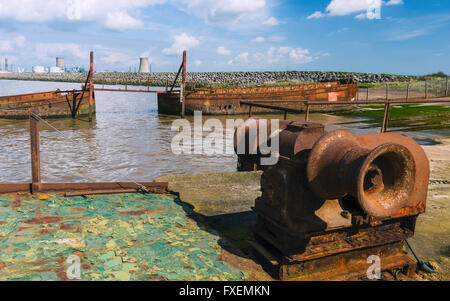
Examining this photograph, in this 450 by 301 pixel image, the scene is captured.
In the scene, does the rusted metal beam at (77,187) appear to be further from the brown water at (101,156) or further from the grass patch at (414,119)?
the grass patch at (414,119)

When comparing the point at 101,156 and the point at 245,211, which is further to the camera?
the point at 101,156

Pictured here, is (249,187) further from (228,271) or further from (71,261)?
(71,261)

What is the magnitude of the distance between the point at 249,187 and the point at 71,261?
3270 millimetres

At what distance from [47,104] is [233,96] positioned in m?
11.8

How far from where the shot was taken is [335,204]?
3.04 meters

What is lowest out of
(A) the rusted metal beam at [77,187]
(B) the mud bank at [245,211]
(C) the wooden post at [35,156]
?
(B) the mud bank at [245,211]

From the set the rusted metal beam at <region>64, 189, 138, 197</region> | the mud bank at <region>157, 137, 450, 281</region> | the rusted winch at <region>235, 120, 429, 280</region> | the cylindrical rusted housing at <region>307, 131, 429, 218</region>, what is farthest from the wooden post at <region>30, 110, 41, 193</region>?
the cylindrical rusted housing at <region>307, 131, 429, 218</region>

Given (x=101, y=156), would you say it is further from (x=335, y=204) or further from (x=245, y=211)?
(x=335, y=204)

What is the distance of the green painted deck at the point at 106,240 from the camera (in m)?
2.77

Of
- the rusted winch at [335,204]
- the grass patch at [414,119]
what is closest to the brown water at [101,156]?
the grass patch at [414,119]

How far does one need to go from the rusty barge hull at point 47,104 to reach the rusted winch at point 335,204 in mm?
19028

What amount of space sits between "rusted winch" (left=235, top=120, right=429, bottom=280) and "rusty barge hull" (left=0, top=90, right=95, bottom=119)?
19.0 meters

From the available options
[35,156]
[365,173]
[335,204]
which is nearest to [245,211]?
[335,204]
